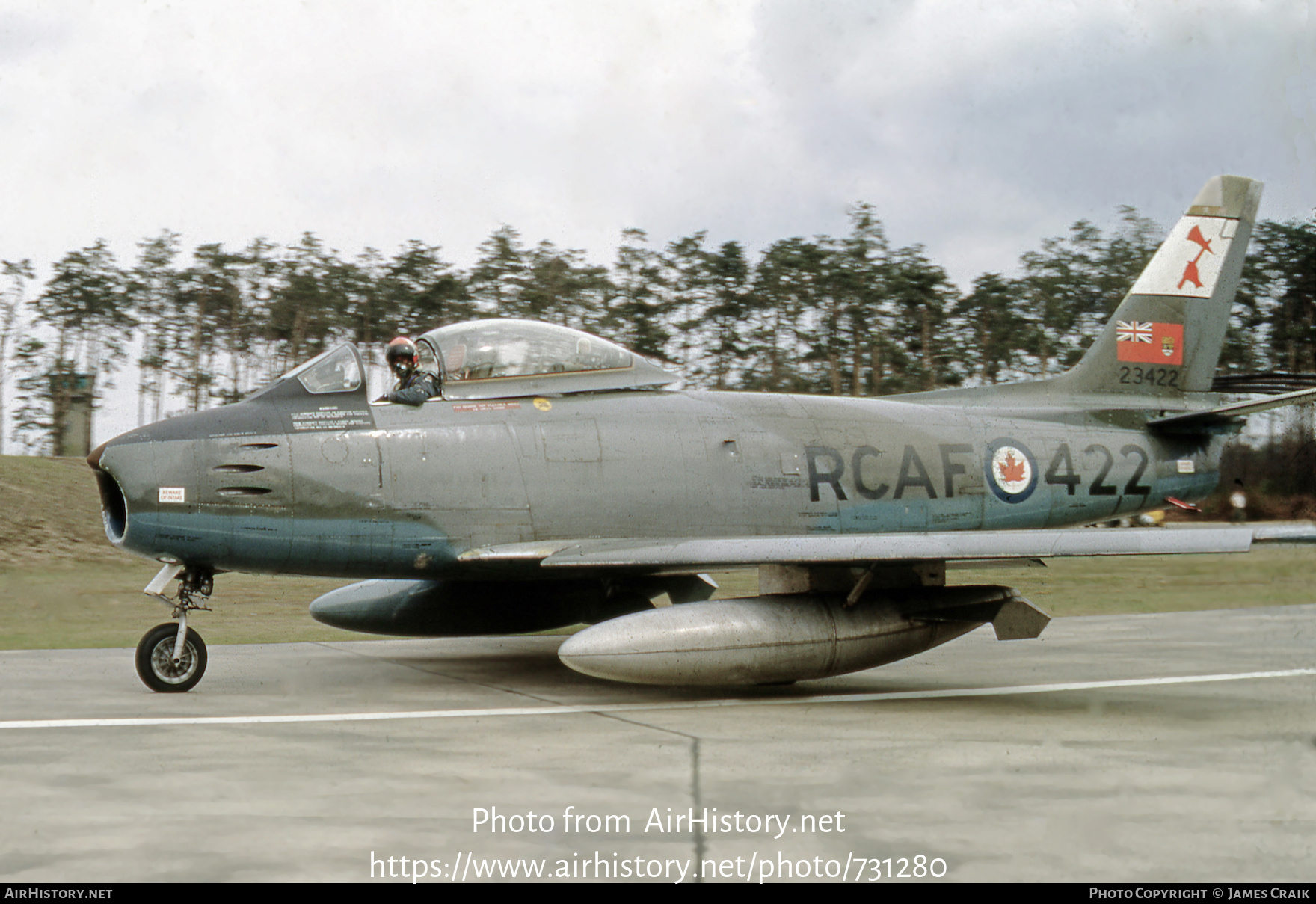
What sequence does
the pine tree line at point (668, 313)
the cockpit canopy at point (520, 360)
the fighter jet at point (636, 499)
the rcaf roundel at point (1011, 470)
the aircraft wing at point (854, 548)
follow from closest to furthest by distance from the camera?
the aircraft wing at point (854, 548) < the fighter jet at point (636, 499) < the cockpit canopy at point (520, 360) < the rcaf roundel at point (1011, 470) < the pine tree line at point (668, 313)

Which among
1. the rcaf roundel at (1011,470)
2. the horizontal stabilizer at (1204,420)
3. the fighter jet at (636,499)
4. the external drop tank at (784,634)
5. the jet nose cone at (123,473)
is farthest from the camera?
the horizontal stabilizer at (1204,420)

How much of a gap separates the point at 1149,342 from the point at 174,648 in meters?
9.78

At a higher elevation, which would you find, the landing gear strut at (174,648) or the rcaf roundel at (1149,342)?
the rcaf roundel at (1149,342)

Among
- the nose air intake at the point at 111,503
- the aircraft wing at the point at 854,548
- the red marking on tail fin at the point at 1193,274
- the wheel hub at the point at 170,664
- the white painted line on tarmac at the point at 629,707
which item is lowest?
the white painted line on tarmac at the point at 629,707

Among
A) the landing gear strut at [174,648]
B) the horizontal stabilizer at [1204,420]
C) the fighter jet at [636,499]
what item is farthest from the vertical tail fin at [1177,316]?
the landing gear strut at [174,648]

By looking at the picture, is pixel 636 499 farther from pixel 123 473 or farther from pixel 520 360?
pixel 123 473

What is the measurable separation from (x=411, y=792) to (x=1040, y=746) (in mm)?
3267

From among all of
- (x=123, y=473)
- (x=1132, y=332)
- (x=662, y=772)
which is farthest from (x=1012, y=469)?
(x=123, y=473)

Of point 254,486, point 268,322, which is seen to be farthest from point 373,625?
point 268,322

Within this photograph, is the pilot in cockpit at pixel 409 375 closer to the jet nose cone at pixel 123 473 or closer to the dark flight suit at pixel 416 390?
the dark flight suit at pixel 416 390

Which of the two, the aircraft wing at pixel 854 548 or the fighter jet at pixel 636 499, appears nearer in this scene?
the aircraft wing at pixel 854 548

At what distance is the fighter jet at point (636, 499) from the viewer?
24.1 feet

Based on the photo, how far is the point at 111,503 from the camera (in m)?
7.50

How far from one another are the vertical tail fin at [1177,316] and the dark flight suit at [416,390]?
21.7ft
